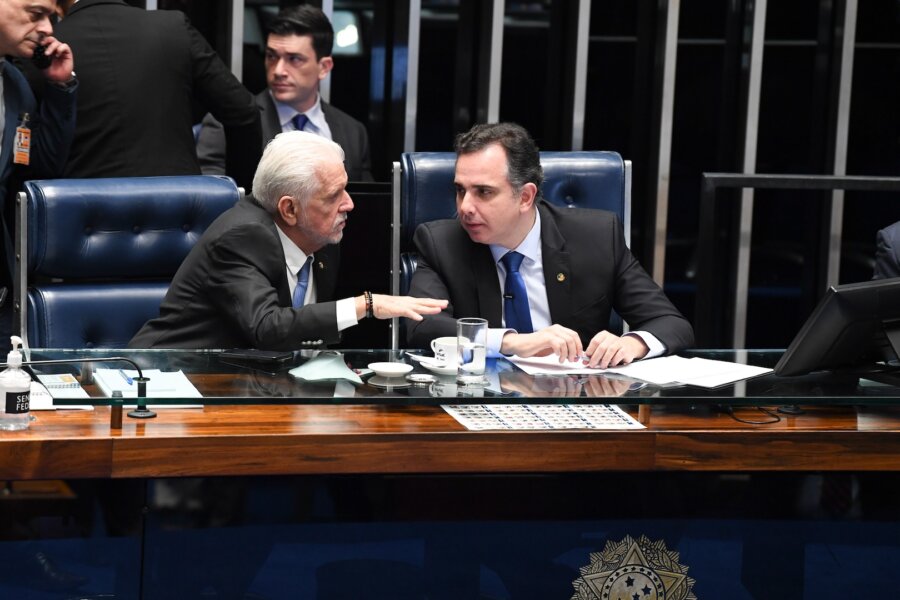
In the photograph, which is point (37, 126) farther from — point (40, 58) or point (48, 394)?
point (48, 394)

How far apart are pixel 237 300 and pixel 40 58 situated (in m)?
1.14

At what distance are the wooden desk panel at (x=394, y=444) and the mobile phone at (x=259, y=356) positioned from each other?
18cm

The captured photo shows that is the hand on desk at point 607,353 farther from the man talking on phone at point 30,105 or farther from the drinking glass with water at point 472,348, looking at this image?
the man talking on phone at point 30,105

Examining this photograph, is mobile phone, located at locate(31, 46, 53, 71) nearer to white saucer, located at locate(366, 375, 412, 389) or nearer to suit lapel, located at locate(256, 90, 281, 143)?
suit lapel, located at locate(256, 90, 281, 143)

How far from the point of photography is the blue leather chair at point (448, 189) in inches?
133

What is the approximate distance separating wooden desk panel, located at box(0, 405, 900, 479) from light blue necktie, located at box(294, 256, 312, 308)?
687mm

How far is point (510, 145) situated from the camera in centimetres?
321

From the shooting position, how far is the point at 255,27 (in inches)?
192

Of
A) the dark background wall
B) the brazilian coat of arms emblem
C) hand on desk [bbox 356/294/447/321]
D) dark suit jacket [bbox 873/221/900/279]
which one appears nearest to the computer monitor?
the brazilian coat of arms emblem

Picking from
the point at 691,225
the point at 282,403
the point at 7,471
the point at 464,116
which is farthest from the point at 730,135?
the point at 7,471

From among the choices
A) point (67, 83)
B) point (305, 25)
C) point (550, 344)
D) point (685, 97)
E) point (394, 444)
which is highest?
point (305, 25)

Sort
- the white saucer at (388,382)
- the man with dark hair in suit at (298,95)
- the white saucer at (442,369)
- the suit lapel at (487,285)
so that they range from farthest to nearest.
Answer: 1. the man with dark hair in suit at (298,95)
2. the suit lapel at (487,285)
3. the white saucer at (442,369)
4. the white saucer at (388,382)

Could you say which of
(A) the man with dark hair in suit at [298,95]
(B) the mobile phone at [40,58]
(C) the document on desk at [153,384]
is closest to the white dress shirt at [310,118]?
(A) the man with dark hair in suit at [298,95]

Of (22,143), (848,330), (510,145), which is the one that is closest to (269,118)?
(22,143)
